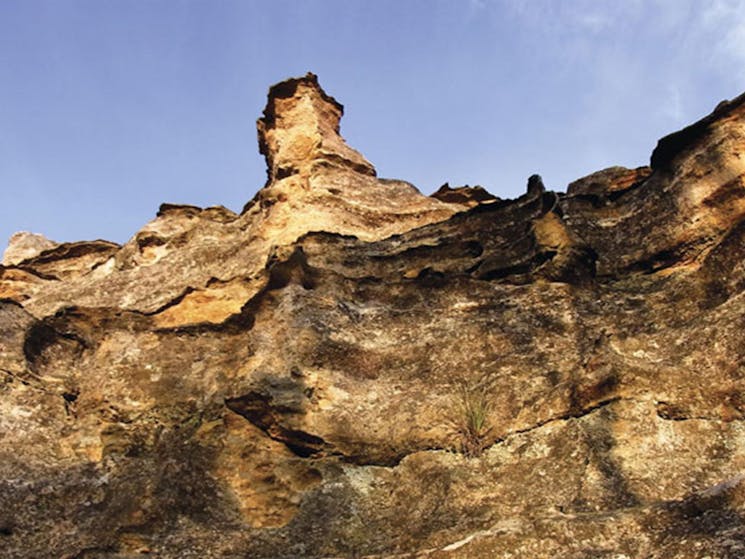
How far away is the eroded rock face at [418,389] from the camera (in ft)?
33.1

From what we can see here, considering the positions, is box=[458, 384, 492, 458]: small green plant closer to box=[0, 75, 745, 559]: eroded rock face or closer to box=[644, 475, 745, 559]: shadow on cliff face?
box=[0, 75, 745, 559]: eroded rock face

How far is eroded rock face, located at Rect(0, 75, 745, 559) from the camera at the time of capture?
10102mm

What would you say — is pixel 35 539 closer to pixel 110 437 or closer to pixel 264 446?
pixel 110 437

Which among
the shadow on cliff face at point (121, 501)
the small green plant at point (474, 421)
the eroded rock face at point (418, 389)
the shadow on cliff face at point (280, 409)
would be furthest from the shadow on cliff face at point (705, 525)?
the shadow on cliff face at point (121, 501)

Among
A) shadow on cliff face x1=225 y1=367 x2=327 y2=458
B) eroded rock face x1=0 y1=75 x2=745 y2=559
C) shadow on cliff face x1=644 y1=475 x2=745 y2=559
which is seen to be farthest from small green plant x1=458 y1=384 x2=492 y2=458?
shadow on cliff face x1=644 y1=475 x2=745 y2=559

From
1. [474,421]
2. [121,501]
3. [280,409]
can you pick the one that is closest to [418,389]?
[474,421]

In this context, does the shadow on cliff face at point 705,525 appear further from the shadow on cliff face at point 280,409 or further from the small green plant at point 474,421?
the shadow on cliff face at point 280,409

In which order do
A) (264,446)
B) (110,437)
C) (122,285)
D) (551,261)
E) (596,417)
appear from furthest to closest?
(122,285) < (551,261) < (110,437) < (264,446) < (596,417)

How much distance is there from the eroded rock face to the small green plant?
0.04 meters

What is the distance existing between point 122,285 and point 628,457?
14.0 meters

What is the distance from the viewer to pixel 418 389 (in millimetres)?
13219

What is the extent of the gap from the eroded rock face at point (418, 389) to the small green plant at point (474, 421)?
4 cm

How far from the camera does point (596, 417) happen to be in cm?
1117

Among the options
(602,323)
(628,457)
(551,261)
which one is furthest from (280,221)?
(628,457)
